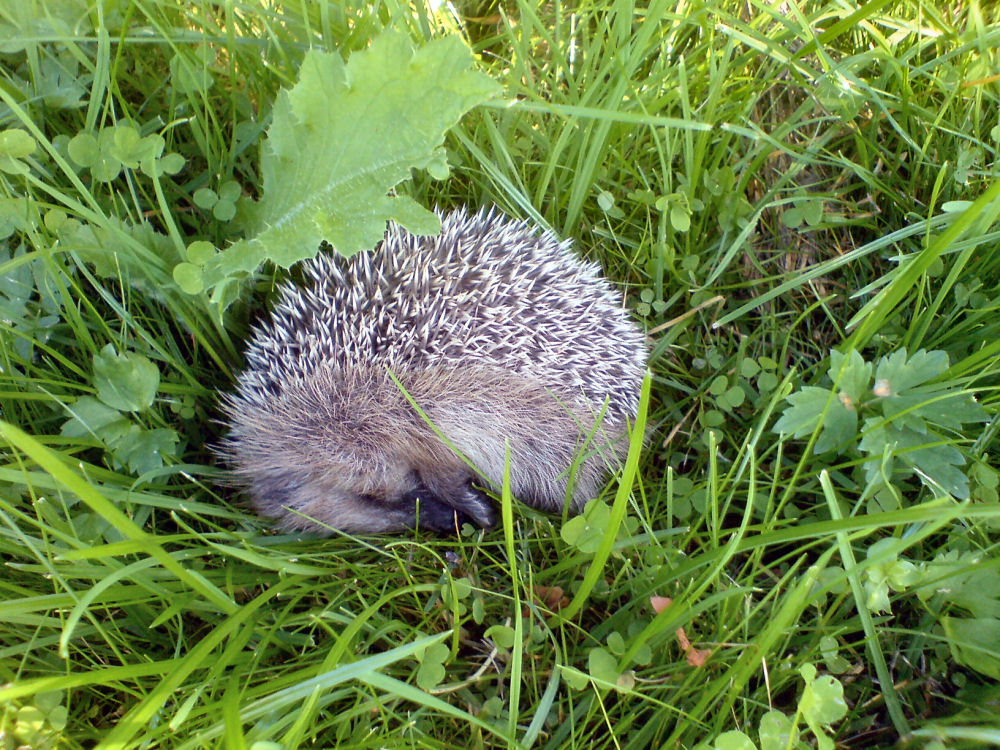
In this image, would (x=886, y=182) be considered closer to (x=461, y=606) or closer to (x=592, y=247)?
(x=592, y=247)

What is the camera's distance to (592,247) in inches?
132

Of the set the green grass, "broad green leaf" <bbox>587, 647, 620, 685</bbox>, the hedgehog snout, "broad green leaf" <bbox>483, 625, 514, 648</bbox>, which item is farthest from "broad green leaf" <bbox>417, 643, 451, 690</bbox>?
the hedgehog snout

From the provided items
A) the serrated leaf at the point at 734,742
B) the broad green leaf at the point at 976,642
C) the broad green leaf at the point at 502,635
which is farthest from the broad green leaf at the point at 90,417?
the broad green leaf at the point at 976,642

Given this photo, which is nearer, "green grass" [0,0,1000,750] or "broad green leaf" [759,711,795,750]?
"broad green leaf" [759,711,795,750]

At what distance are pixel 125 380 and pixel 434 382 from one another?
3.88 ft

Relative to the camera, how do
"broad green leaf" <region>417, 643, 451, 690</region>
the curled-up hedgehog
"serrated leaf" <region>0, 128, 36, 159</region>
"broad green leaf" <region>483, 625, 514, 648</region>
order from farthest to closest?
the curled-up hedgehog
"serrated leaf" <region>0, 128, 36, 159</region>
"broad green leaf" <region>483, 625, 514, 648</region>
"broad green leaf" <region>417, 643, 451, 690</region>

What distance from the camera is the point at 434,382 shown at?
2.90 metres

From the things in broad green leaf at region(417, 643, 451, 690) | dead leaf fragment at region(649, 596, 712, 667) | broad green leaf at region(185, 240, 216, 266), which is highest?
broad green leaf at region(185, 240, 216, 266)

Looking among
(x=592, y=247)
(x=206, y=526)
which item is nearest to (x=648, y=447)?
(x=592, y=247)

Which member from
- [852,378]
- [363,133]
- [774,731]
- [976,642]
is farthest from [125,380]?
[976,642]

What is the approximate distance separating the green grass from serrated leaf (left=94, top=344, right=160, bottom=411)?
0.02 metres

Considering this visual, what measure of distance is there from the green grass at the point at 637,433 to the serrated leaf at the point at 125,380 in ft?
0.07

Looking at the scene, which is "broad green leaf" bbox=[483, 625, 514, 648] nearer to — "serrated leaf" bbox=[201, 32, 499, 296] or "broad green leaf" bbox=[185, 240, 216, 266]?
"serrated leaf" bbox=[201, 32, 499, 296]

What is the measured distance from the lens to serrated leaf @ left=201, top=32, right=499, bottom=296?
209 centimetres
